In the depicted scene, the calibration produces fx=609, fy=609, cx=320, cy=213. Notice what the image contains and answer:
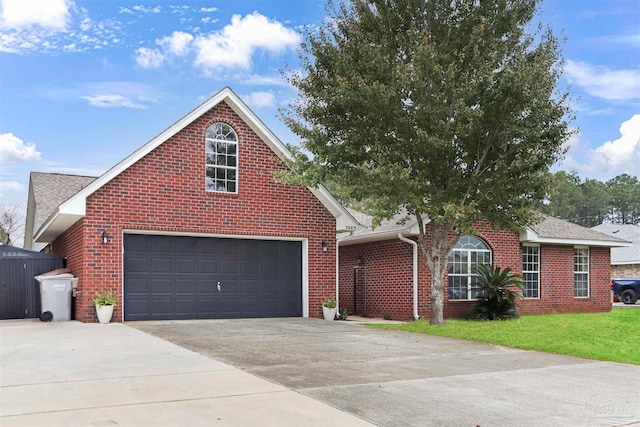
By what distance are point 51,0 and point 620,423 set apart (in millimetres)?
15034

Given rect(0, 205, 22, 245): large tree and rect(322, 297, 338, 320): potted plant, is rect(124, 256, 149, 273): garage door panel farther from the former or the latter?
rect(0, 205, 22, 245): large tree

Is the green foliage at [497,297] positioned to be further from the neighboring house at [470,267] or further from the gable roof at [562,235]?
the gable roof at [562,235]

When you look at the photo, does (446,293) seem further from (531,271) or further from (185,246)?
(185,246)

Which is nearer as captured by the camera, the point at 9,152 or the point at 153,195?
the point at 153,195

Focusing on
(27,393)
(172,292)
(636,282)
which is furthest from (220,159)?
(636,282)

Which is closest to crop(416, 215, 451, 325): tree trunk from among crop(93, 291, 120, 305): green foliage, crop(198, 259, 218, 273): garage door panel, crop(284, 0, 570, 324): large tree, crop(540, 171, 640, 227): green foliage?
crop(284, 0, 570, 324): large tree

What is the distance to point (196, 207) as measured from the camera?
15.6m

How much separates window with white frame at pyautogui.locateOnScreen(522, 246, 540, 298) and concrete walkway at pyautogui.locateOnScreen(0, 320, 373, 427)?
543 inches

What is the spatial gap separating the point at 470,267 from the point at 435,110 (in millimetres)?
6447

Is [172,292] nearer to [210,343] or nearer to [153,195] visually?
[153,195]

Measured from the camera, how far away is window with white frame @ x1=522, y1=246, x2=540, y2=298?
20.3 m

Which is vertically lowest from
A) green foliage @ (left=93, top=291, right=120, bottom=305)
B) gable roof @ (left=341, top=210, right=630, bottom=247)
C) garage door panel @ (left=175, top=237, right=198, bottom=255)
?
green foliage @ (left=93, top=291, right=120, bottom=305)

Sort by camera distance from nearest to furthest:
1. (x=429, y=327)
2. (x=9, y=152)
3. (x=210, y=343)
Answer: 1. (x=210, y=343)
2. (x=429, y=327)
3. (x=9, y=152)

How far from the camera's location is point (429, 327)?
14.4 meters
